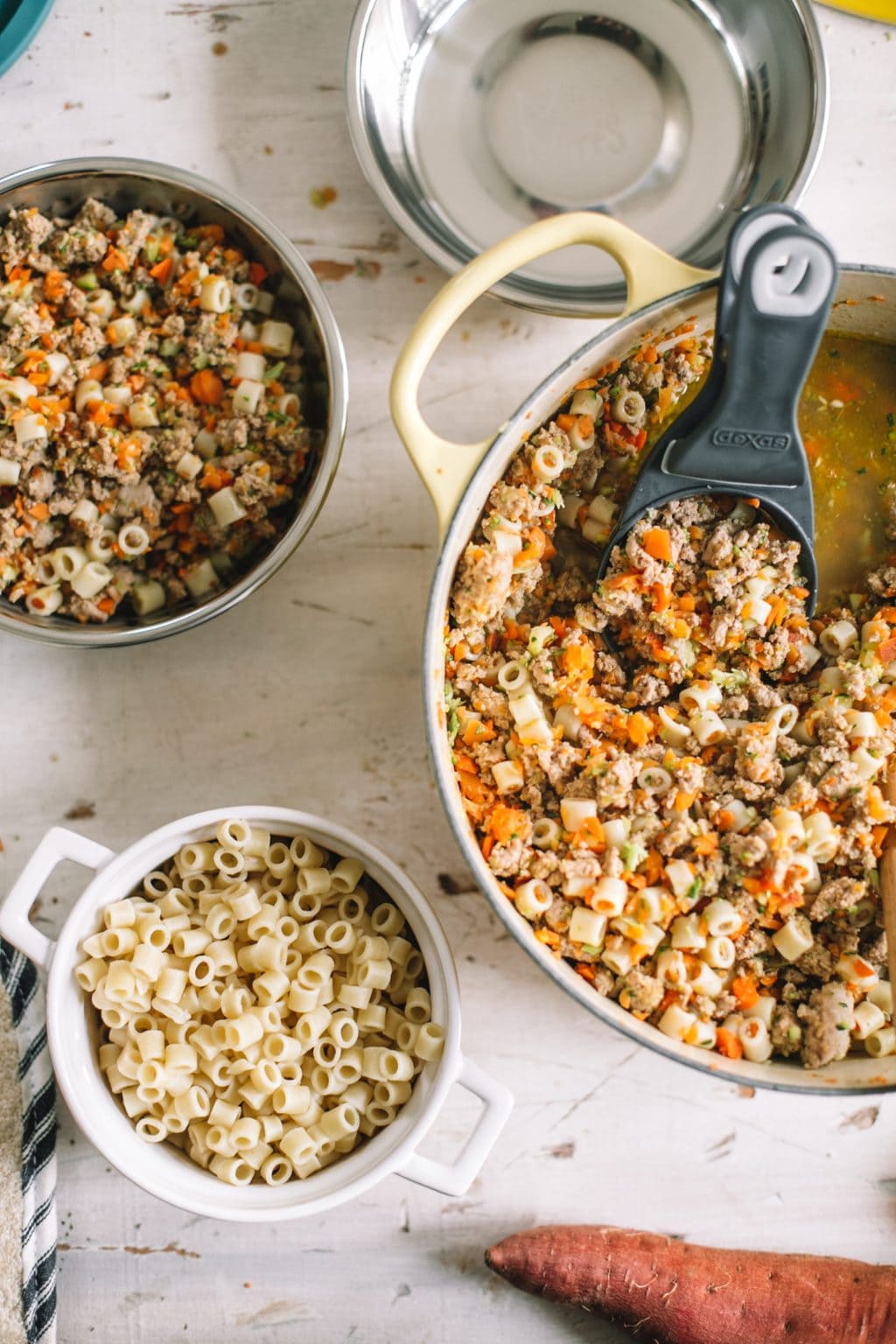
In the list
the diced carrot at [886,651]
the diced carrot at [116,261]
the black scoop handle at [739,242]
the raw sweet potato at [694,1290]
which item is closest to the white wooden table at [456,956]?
the raw sweet potato at [694,1290]

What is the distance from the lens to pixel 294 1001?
44.2 inches

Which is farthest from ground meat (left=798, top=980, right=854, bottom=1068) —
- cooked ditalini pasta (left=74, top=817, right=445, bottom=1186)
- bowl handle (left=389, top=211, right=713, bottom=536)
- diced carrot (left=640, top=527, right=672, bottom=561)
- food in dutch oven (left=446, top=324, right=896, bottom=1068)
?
bowl handle (left=389, top=211, right=713, bottom=536)

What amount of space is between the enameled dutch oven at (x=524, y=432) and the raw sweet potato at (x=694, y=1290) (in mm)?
349

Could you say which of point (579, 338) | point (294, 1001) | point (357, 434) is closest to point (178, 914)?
point (294, 1001)

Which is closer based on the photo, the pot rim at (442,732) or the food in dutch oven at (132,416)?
the pot rim at (442,732)

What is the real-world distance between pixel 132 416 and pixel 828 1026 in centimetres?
100

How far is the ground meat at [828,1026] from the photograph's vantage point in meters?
1.07

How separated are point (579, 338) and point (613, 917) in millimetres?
691

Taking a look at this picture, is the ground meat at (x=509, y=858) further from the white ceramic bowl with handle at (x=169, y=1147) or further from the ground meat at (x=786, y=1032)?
the ground meat at (x=786, y=1032)

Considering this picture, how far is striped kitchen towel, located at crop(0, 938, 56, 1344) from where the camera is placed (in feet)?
3.97

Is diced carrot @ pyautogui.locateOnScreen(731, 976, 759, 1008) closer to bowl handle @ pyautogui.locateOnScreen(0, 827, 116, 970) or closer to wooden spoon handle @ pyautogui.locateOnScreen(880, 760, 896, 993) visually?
wooden spoon handle @ pyautogui.locateOnScreen(880, 760, 896, 993)

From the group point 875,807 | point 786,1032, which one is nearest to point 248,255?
point 875,807

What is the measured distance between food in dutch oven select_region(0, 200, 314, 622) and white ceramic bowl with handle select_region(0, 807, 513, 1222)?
284mm

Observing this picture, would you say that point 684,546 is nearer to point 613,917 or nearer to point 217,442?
point 613,917
